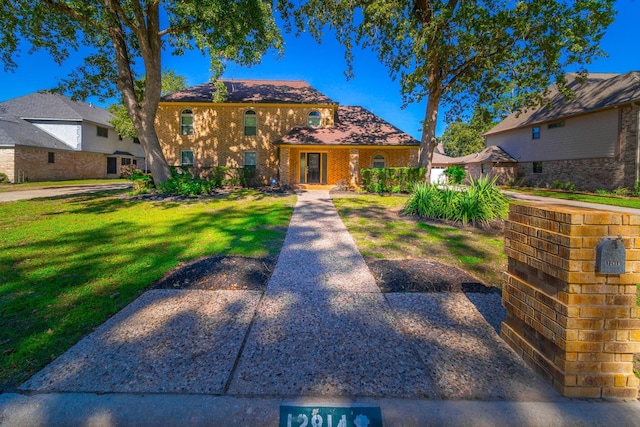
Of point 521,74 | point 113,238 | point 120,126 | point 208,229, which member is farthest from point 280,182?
point 120,126

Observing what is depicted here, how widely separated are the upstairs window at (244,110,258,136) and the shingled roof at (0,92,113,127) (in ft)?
62.2

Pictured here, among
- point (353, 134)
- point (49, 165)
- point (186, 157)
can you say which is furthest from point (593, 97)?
point (49, 165)

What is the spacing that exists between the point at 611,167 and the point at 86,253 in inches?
1051

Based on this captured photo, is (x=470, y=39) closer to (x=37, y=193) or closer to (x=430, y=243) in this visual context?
(x=430, y=243)

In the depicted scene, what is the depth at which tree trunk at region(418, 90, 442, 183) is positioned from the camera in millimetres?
14805

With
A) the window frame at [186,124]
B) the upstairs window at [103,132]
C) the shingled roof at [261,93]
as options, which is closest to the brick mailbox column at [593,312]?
the shingled roof at [261,93]

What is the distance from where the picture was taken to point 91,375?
86.2 inches

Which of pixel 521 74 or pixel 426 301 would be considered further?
pixel 521 74

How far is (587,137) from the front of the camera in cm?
1983

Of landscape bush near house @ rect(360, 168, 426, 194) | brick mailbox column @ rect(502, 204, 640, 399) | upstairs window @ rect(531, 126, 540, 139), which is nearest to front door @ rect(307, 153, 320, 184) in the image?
landscape bush near house @ rect(360, 168, 426, 194)

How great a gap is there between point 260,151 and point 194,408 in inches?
779

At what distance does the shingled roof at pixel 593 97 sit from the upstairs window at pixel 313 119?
11.9m

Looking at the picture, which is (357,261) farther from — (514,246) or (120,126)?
(120,126)

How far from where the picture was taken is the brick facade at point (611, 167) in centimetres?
1706
